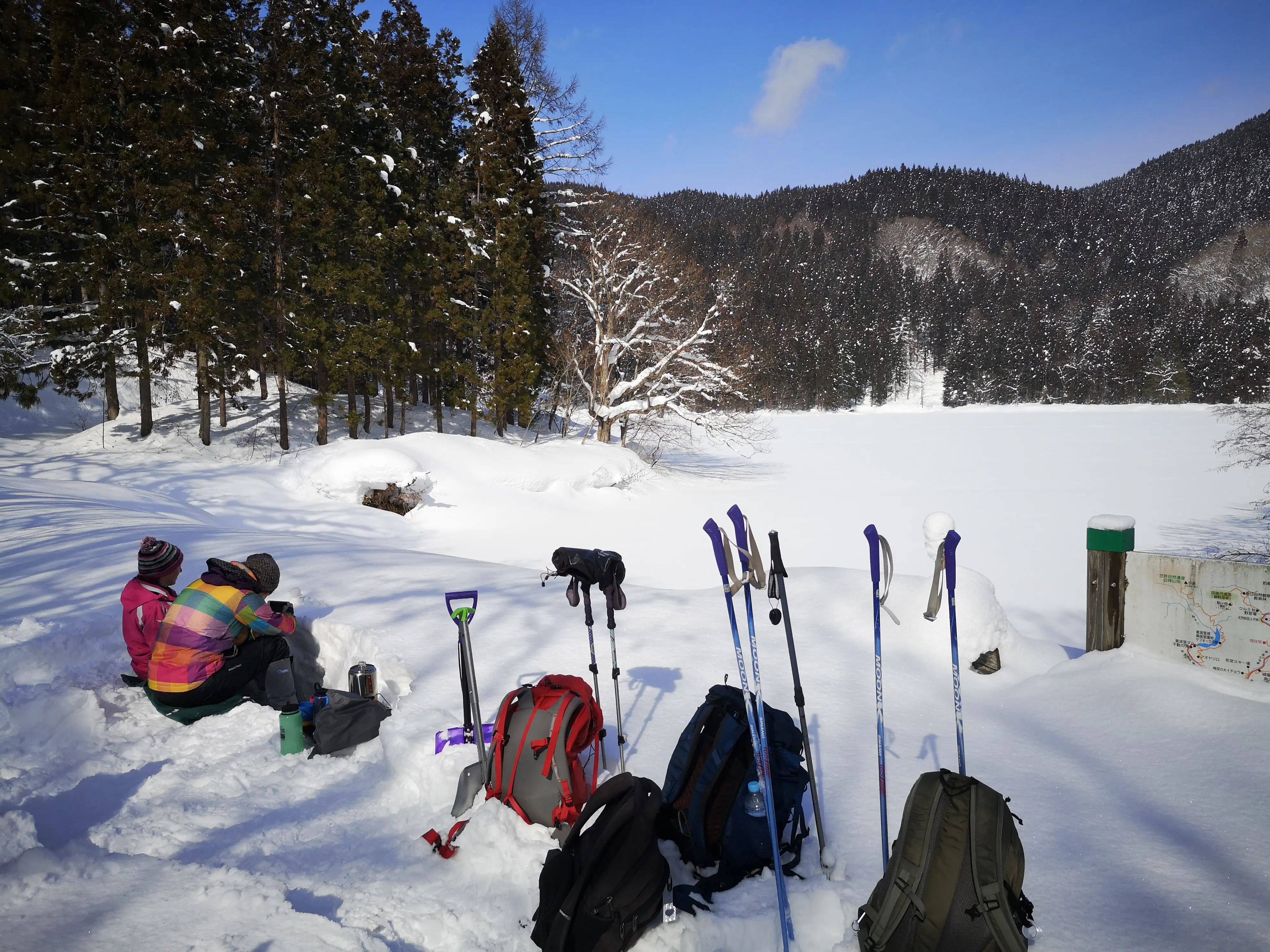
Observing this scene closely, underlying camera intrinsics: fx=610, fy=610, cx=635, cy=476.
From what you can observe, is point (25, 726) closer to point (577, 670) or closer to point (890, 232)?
point (577, 670)

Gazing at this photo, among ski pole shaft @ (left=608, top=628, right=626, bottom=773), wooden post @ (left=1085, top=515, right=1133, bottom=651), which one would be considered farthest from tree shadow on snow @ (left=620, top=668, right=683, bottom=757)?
wooden post @ (left=1085, top=515, right=1133, bottom=651)

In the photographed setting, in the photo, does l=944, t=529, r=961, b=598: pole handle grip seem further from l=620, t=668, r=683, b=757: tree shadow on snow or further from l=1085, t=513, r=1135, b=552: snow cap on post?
l=1085, t=513, r=1135, b=552: snow cap on post

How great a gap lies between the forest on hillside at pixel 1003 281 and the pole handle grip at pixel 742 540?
19.8 metres

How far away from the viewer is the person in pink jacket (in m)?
3.94

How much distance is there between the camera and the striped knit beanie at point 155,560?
3.99 metres

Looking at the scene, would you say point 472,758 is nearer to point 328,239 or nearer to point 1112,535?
point 1112,535

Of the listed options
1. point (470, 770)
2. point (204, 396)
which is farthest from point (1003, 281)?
point (470, 770)

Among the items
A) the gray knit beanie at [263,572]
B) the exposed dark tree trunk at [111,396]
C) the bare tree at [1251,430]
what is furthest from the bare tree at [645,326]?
the gray knit beanie at [263,572]

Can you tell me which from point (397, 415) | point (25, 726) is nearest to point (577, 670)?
point (25, 726)

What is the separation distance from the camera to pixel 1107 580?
14.4 feet

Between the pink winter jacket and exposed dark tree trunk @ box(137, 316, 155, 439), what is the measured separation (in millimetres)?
15676

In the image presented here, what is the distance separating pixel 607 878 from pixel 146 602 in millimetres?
3566

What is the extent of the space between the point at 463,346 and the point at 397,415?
484cm

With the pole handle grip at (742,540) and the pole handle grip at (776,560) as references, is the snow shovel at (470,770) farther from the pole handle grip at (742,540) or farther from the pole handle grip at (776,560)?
the pole handle grip at (776,560)
